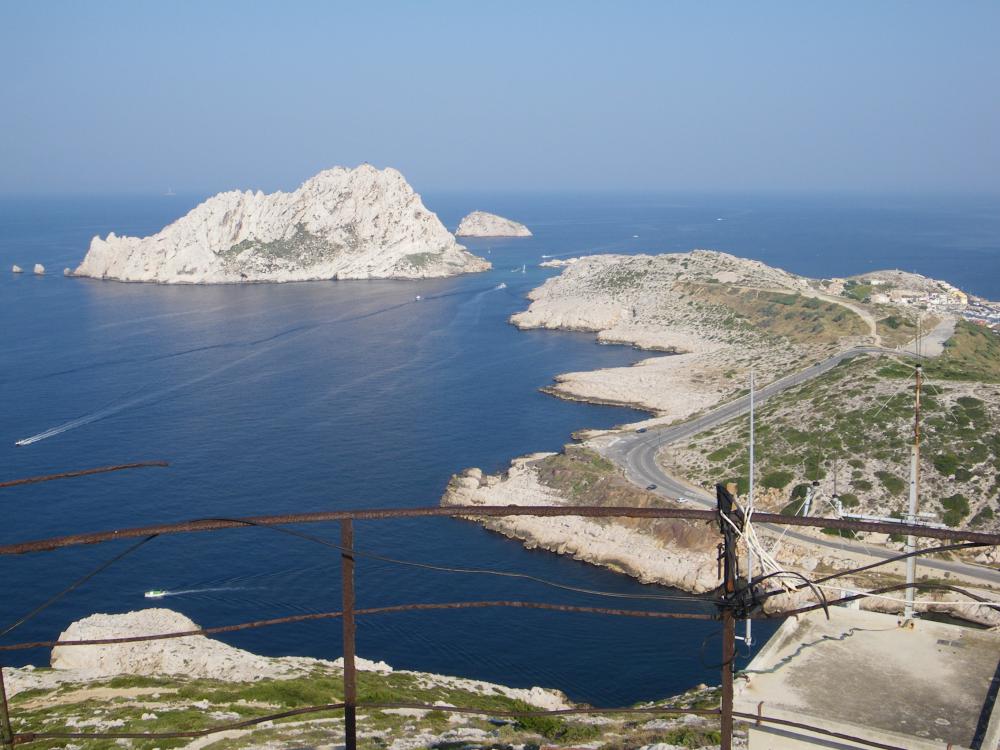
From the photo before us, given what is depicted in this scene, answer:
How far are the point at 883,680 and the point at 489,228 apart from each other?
172118 millimetres

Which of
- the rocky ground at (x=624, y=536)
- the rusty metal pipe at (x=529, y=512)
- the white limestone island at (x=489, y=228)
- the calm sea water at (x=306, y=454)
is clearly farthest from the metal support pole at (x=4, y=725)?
the white limestone island at (x=489, y=228)

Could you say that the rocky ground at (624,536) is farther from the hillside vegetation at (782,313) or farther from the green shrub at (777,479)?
the hillside vegetation at (782,313)

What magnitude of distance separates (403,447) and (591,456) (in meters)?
9.53

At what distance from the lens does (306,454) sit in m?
44.1

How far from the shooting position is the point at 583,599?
3034cm

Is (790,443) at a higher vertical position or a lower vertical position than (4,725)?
lower

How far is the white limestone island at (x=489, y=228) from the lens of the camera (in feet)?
580

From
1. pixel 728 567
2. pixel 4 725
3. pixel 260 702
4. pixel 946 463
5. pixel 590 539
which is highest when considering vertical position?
pixel 728 567

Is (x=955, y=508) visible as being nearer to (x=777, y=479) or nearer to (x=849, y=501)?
(x=849, y=501)

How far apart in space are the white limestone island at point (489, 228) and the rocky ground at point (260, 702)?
15514cm

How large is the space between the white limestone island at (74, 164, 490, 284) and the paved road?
2769 inches

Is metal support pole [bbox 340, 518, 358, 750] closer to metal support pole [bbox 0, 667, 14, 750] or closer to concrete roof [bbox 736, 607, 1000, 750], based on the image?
metal support pole [bbox 0, 667, 14, 750]

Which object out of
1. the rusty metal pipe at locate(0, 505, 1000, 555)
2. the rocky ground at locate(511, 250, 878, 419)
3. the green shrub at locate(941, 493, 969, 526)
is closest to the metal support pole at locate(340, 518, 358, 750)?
the rusty metal pipe at locate(0, 505, 1000, 555)

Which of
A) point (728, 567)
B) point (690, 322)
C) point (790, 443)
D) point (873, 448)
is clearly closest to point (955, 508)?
point (873, 448)
